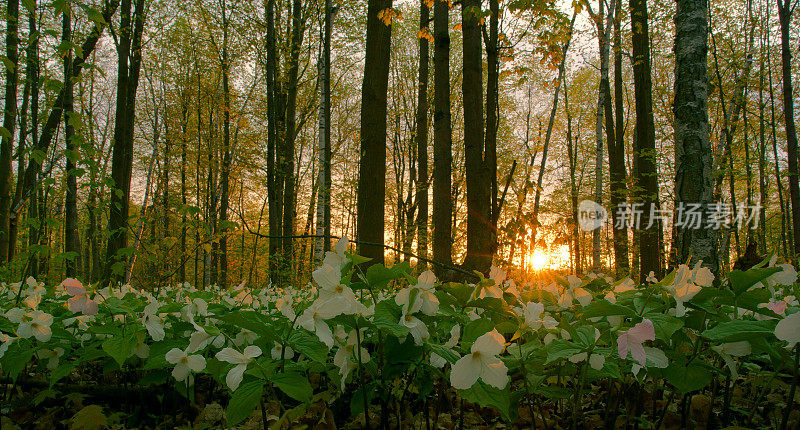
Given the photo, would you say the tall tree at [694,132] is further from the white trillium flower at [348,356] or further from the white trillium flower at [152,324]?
the white trillium flower at [152,324]

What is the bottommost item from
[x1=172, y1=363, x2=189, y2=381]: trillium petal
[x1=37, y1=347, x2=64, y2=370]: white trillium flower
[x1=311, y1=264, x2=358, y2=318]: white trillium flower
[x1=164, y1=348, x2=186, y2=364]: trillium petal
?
[x1=37, y1=347, x2=64, y2=370]: white trillium flower

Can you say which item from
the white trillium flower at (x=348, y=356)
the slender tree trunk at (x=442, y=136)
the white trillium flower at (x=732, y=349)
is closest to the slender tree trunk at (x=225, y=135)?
the slender tree trunk at (x=442, y=136)

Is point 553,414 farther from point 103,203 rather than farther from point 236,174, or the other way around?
point 236,174

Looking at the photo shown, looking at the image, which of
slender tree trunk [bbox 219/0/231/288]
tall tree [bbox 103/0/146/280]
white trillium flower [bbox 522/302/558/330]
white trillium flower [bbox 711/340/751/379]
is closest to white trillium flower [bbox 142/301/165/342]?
white trillium flower [bbox 522/302/558/330]

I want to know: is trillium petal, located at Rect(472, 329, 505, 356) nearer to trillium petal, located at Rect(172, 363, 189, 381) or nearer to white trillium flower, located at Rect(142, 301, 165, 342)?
trillium petal, located at Rect(172, 363, 189, 381)

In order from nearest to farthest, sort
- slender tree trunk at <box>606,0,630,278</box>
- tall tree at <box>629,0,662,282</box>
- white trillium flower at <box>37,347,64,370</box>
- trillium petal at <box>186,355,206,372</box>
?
1. trillium petal at <box>186,355,206,372</box>
2. white trillium flower at <box>37,347,64,370</box>
3. tall tree at <box>629,0,662,282</box>
4. slender tree trunk at <box>606,0,630,278</box>

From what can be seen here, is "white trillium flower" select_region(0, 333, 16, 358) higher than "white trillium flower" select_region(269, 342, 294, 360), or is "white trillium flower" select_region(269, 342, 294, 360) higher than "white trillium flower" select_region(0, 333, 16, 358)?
"white trillium flower" select_region(269, 342, 294, 360)

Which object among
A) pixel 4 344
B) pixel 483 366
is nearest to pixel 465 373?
pixel 483 366

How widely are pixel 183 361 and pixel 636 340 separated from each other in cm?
110

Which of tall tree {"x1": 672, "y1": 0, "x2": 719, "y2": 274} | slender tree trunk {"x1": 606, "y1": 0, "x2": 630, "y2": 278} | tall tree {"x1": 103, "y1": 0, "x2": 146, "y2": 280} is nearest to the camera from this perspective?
tall tree {"x1": 672, "y1": 0, "x2": 719, "y2": 274}

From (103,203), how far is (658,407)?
422cm

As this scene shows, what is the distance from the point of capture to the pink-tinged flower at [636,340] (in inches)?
33.2

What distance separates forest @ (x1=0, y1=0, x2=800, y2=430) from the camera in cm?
104

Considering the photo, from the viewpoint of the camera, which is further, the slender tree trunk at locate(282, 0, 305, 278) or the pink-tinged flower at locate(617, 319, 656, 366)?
the slender tree trunk at locate(282, 0, 305, 278)
